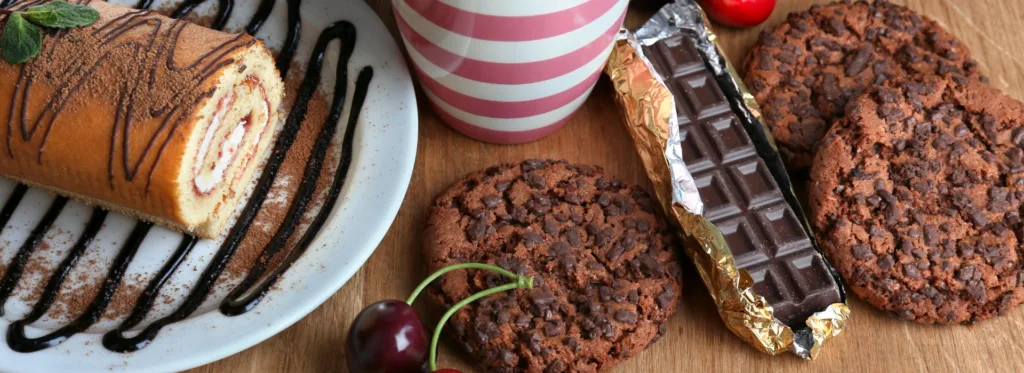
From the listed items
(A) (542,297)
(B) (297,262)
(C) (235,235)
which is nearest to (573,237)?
(A) (542,297)

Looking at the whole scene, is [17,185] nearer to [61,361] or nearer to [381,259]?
[61,361]

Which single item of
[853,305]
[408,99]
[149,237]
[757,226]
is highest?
[408,99]

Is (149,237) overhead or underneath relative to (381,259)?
overhead

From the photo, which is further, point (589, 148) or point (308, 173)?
point (589, 148)

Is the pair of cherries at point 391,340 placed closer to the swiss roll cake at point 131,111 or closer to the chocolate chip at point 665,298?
the chocolate chip at point 665,298

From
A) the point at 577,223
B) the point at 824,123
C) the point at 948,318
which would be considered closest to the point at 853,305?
the point at 948,318

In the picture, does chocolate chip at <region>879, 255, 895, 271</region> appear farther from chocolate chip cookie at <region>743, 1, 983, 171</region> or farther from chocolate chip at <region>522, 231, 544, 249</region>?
chocolate chip at <region>522, 231, 544, 249</region>
